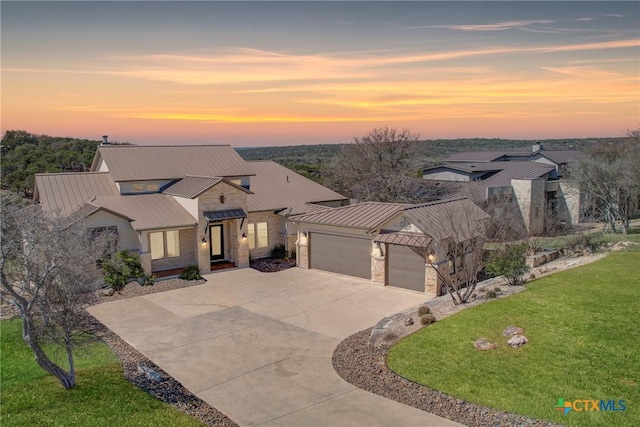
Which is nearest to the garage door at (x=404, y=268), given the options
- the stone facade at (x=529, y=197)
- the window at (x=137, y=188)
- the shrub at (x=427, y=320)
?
the shrub at (x=427, y=320)

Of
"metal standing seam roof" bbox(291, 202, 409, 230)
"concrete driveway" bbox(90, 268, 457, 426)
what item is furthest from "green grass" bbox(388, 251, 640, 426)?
"metal standing seam roof" bbox(291, 202, 409, 230)

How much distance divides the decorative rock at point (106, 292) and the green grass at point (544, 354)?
12.8 metres

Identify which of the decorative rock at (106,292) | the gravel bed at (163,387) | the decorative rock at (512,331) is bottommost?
the decorative rock at (106,292)

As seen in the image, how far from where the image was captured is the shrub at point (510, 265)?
19.3 metres

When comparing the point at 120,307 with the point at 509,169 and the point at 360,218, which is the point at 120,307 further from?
the point at 509,169

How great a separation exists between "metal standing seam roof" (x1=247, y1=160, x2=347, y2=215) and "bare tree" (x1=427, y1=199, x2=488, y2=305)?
9.51 meters

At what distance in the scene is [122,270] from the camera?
21.1m

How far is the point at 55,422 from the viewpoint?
9734 mm

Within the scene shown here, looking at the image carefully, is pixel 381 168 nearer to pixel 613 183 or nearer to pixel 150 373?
pixel 613 183

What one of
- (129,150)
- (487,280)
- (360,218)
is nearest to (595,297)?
(487,280)

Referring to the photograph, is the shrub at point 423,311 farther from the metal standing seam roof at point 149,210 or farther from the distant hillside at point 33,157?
the distant hillside at point 33,157

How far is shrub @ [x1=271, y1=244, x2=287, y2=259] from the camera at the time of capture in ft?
88.6

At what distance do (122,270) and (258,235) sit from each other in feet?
25.9

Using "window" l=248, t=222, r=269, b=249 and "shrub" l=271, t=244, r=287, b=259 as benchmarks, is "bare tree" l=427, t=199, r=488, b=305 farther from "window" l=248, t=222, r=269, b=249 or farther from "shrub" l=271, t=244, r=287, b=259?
"window" l=248, t=222, r=269, b=249
